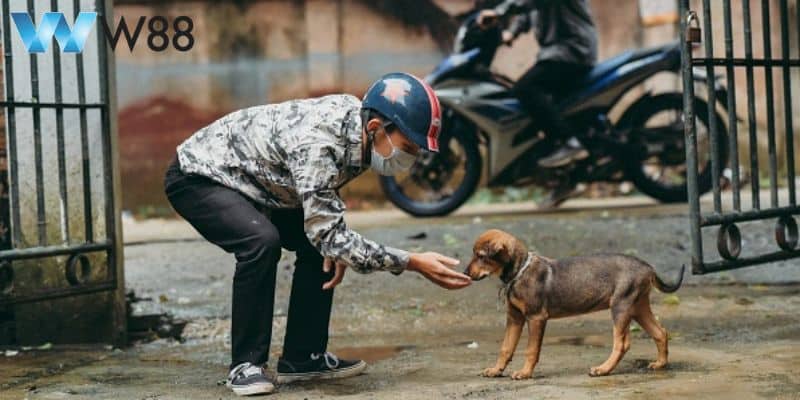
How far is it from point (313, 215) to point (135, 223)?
677 cm

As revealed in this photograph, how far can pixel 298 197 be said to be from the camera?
4.51m

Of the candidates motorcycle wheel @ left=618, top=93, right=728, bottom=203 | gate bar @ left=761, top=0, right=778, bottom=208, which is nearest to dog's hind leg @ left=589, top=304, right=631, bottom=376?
gate bar @ left=761, top=0, right=778, bottom=208

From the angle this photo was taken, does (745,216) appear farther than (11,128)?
Yes

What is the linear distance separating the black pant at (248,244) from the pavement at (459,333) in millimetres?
231

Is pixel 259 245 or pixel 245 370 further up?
pixel 259 245

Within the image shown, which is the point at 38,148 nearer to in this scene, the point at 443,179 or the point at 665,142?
the point at 443,179

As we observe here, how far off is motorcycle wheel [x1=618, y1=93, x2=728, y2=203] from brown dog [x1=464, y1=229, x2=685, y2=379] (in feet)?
15.4

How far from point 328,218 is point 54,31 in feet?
6.43

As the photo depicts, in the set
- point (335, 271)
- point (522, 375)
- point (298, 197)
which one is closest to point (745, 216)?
point (522, 375)

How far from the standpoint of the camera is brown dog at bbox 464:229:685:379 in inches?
172

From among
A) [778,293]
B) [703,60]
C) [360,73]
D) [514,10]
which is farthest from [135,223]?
[703,60]

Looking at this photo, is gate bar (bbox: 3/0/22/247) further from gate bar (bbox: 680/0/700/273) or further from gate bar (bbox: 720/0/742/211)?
gate bar (bbox: 720/0/742/211)

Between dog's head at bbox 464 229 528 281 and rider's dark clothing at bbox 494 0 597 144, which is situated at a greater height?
rider's dark clothing at bbox 494 0 597 144

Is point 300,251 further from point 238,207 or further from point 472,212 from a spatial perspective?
point 472,212
